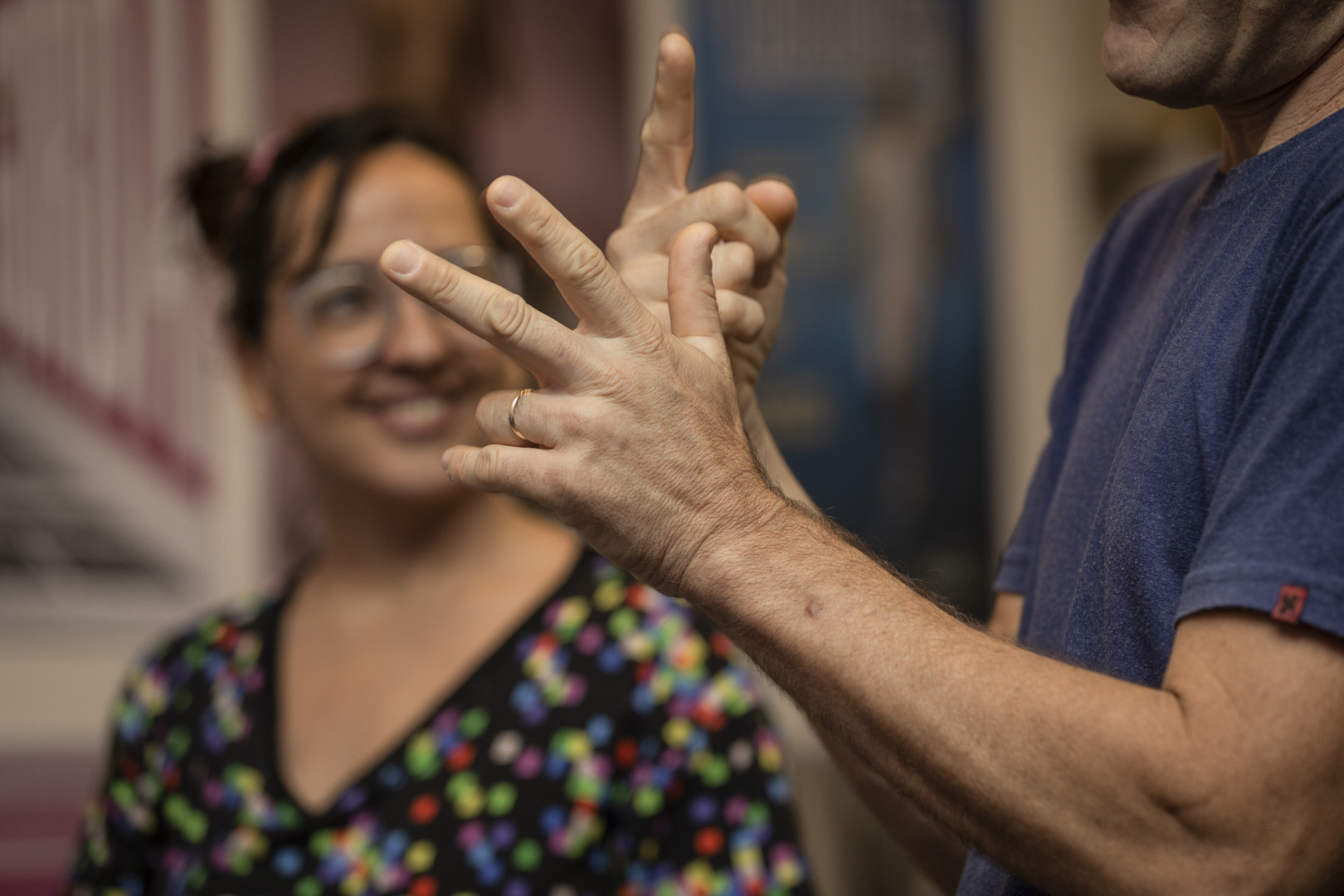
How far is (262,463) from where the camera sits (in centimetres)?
270

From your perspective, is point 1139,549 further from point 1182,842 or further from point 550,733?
point 550,733

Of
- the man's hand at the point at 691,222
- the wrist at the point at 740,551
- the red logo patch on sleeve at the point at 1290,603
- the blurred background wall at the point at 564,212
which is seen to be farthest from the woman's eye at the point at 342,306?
the blurred background wall at the point at 564,212

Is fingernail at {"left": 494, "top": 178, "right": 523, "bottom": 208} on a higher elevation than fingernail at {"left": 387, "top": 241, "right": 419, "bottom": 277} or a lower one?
higher

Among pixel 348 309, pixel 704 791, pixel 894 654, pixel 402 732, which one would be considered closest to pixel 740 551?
pixel 894 654

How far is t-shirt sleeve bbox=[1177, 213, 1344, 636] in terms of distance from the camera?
0.57 metres

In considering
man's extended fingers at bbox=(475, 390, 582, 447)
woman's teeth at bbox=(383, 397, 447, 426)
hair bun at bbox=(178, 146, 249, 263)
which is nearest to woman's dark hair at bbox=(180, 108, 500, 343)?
hair bun at bbox=(178, 146, 249, 263)

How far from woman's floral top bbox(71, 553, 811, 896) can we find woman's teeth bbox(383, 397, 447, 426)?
0.28m

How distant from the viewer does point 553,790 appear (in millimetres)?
1273

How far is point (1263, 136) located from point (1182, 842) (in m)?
0.47

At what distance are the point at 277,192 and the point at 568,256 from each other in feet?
3.29

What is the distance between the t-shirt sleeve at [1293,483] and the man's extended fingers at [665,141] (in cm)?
51

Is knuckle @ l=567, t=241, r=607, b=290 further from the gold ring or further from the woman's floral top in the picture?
the woman's floral top

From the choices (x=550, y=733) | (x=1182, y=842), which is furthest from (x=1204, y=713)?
(x=550, y=733)

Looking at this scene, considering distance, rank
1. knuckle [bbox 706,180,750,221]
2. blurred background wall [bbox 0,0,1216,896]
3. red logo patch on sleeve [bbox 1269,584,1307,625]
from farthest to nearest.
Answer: blurred background wall [bbox 0,0,1216,896] → knuckle [bbox 706,180,750,221] → red logo patch on sleeve [bbox 1269,584,1307,625]
